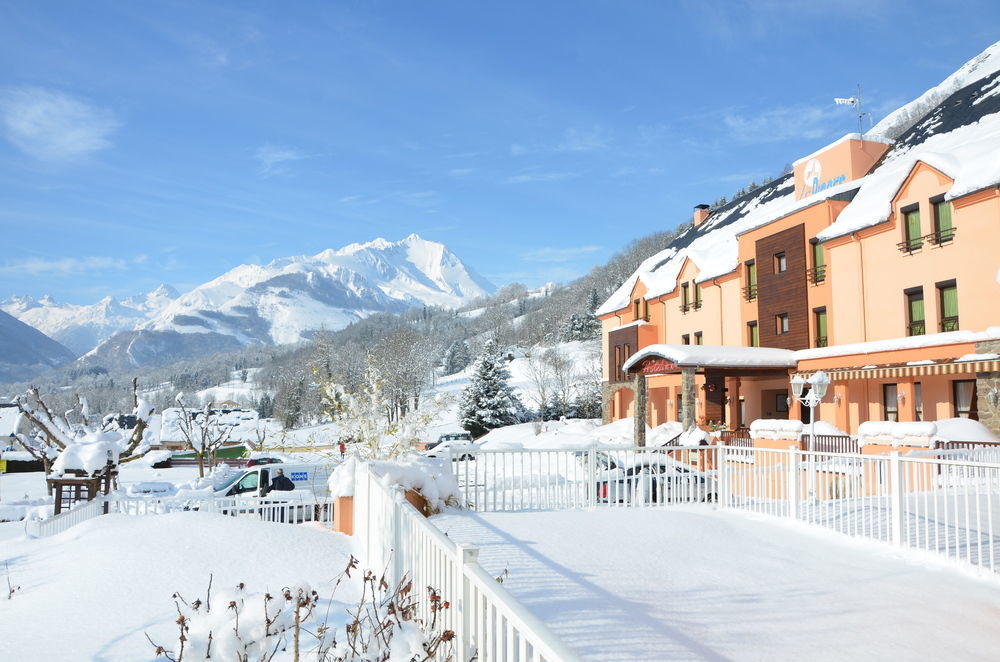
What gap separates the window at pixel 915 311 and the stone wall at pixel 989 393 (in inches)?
154

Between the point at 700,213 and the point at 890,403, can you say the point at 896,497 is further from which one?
the point at 700,213

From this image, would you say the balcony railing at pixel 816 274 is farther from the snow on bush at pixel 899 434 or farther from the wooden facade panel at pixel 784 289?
the snow on bush at pixel 899 434

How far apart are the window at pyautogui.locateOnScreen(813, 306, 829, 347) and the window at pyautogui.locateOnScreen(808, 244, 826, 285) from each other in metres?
1.15

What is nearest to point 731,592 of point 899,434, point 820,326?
point 899,434

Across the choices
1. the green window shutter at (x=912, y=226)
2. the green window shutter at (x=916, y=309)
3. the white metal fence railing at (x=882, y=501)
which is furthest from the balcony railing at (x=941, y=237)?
the white metal fence railing at (x=882, y=501)

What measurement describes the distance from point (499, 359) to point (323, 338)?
20.9 meters

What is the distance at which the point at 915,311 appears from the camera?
22.5 m

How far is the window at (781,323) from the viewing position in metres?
28.6

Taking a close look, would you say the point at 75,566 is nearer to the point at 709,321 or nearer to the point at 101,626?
the point at 101,626

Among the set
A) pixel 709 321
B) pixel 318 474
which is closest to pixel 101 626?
pixel 318 474

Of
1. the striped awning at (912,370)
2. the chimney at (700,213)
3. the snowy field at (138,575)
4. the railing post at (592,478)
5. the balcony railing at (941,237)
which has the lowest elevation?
the snowy field at (138,575)

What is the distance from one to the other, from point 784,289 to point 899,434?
13175 mm

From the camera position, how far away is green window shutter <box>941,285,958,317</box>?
20938 mm

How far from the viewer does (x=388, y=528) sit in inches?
252
